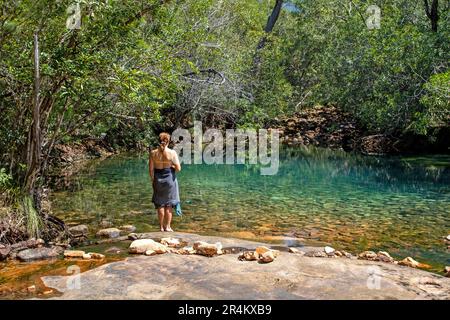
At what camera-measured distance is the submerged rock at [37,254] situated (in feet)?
23.7

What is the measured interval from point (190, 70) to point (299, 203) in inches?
416

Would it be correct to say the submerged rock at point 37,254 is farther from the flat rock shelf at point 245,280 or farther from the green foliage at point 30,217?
the flat rock shelf at point 245,280

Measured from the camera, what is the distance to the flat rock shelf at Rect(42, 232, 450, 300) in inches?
212

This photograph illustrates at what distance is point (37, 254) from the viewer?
→ 24.0 feet

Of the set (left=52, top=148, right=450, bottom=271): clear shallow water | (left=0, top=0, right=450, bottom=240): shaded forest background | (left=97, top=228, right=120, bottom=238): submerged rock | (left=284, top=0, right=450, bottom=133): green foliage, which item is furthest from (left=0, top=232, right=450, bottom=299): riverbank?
(left=284, top=0, right=450, bottom=133): green foliage

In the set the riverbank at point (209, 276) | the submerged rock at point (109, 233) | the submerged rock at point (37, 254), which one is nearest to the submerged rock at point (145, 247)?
the riverbank at point (209, 276)

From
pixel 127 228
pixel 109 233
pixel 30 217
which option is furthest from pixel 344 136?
pixel 30 217

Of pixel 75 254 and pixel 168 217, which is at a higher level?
pixel 168 217

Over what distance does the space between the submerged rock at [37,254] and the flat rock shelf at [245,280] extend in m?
1.28

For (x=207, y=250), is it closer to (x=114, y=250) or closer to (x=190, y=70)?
(x=114, y=250)

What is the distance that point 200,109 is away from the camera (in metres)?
24.5

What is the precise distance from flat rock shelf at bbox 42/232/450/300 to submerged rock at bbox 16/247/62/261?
1284mm
